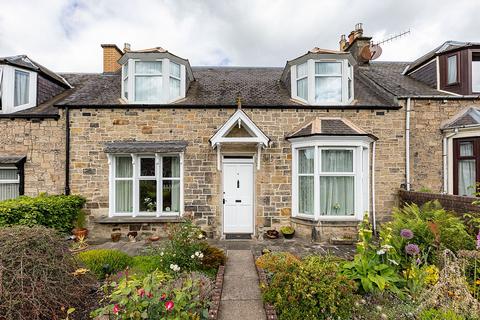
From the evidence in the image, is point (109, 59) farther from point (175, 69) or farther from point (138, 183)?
point (138, 183)

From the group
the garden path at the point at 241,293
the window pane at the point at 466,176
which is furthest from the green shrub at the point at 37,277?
the window pane at the point at 466,176

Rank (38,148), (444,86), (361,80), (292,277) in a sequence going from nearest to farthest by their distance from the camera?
(292,277), (38,148), (444,86), (361,80)

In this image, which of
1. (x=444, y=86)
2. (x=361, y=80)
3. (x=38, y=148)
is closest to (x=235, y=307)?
(x=38, y=148)

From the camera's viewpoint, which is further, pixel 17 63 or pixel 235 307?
pixel 17 63

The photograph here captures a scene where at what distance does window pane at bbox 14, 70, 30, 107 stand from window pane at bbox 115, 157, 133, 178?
4728 millimetres

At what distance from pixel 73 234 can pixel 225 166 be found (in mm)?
5624

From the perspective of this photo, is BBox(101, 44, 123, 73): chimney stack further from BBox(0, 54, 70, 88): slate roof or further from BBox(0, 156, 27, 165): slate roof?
BBox(0, 156, 27, 165): slate roof

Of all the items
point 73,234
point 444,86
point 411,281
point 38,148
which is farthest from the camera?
point 444,86

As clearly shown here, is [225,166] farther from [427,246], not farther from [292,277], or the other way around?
[427,246]

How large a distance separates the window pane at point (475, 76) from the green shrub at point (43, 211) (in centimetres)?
1537

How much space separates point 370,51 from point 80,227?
15.0 m

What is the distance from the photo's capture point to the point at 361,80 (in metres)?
10.5

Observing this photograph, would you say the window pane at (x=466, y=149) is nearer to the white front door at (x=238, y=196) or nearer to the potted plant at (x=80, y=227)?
the white front door at (x=238, y=196)

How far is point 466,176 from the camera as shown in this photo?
8625 millimetres
